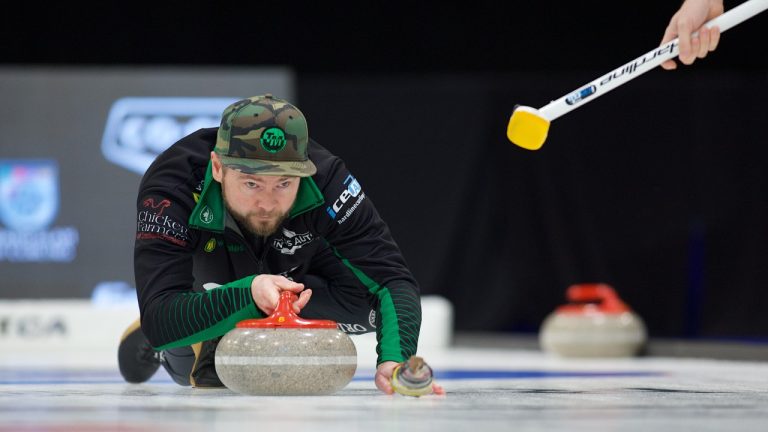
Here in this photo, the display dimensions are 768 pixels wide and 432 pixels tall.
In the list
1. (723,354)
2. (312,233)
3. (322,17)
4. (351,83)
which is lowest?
(723,354)

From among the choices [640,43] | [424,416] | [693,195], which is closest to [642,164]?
[693,195]

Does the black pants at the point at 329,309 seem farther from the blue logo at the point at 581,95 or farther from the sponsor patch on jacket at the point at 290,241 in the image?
the blue logo at the point at 581,95

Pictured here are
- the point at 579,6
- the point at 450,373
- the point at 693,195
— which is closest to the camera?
the point at 450,373

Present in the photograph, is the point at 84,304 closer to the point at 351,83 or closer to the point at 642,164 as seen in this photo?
the point at 351,83

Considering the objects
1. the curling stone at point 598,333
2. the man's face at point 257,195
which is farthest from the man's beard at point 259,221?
the curling stone at point 598,333

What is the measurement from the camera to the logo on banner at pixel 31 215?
350 inches

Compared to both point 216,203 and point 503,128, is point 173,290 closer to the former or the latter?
point 216,203

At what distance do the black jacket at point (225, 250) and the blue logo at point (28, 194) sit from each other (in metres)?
5.58

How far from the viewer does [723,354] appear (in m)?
6.53

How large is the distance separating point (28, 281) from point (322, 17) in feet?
9.61

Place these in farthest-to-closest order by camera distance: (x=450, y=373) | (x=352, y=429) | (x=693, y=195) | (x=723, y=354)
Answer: (x=693, y=195) < (x=723, y=354) < (x=450, y=373) < (x=352, y=429)

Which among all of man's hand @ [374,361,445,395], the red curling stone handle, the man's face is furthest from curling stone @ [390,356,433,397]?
the man's face

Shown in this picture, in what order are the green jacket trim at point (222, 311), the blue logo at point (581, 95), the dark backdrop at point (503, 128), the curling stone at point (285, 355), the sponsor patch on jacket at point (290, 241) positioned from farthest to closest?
1. the dark backdrop at point (503, 128)
2. the blue logo at point (581, 95)
3. the sponsor patch on jacket at point (290, 241)
4. the green jacket trim at point (222, 311)
5. the curling stone at point (285, 355)

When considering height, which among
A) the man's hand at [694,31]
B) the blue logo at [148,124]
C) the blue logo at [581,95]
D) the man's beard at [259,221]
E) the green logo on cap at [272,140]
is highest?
the blue logo at [148,124]
